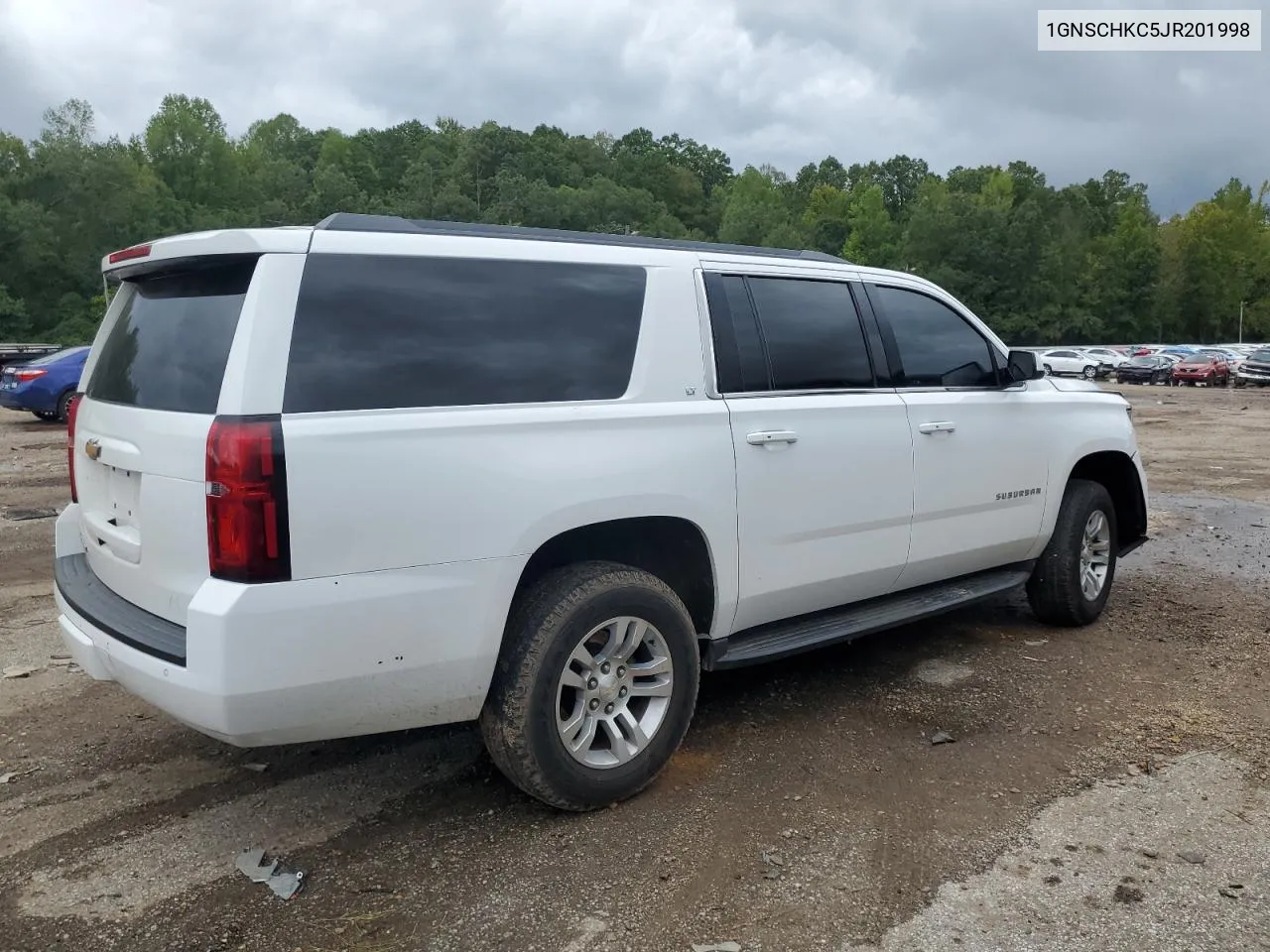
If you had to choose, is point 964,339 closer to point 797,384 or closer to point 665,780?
point 797,384

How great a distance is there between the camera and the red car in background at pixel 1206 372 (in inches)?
1577

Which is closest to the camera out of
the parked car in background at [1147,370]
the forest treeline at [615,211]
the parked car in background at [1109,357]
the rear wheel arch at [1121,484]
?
the rear wheel arch at [1121,484]

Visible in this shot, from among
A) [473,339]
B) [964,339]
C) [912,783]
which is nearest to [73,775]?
[473,339]

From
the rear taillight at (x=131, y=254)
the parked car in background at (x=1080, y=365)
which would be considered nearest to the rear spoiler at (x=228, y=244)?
the rear taillight at (x=131, y=254)

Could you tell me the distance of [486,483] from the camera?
306cm

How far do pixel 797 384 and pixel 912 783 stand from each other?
1.60 metres

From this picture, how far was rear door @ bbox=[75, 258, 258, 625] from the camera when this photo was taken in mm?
2861

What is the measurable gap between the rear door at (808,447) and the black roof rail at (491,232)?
8.0 inches

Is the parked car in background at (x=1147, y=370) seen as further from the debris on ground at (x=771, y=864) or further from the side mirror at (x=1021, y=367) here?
the debris on ground at (x=771, y=864)

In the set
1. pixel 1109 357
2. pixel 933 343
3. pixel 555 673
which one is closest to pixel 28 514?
pixel 555 673

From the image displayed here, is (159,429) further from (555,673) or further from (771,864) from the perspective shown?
(771,864)

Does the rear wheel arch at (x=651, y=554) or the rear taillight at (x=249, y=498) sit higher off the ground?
the rear taillight at (x=249, y=498)

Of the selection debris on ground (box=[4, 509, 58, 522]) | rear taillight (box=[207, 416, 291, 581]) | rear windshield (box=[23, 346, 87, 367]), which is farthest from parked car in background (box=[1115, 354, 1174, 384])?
rear taillight (box=[207, 416, 291, 581])

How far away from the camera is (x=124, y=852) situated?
3230mm
